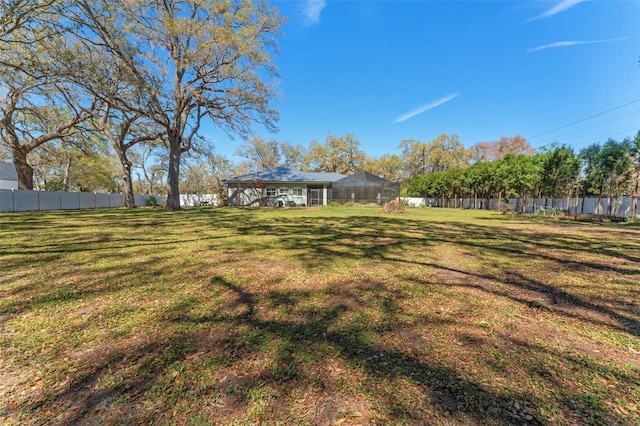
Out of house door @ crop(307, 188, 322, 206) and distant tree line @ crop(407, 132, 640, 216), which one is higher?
distant tree line @ crop(407, 132, 640, 216)

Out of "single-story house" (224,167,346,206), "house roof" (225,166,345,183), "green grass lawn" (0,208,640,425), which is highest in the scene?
"house roof" (225,166,345,183)

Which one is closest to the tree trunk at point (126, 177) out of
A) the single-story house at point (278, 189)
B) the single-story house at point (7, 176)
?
the single-story house at point (278, 189)

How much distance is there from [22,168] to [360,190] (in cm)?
2460

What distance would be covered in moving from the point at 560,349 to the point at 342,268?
242cm

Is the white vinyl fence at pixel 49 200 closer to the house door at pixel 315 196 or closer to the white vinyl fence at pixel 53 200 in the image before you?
the white vinyl fence at pixel 53 200

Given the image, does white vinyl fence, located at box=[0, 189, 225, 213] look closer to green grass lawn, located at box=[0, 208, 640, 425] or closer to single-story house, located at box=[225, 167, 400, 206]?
single-story house, located at box=[225, 167, 400, 206]

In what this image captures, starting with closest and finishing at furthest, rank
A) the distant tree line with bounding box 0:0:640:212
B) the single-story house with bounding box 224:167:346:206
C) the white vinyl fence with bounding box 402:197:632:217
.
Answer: the distant tree line with bounding box 0:0:640:212 → the white vinyl fence with bounding box 402:197:632:217 → the single-story house with bounding box 224:167:346:206

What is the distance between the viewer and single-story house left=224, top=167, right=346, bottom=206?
952 inches

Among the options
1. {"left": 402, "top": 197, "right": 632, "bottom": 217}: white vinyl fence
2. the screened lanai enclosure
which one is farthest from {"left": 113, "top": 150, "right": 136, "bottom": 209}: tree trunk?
{"left": 402, "top": 197, "right": 632, "bottom": 217}: white vinyl fence

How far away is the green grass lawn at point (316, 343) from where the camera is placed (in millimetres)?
1385

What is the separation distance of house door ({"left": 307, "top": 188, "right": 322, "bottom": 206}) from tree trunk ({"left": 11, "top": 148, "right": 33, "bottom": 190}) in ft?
64.5

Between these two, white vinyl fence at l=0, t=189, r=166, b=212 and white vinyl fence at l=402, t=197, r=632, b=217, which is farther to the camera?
white vinyl fence at l=402, t=197, r=632, b=217

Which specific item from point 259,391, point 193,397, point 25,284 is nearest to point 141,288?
point 25,284

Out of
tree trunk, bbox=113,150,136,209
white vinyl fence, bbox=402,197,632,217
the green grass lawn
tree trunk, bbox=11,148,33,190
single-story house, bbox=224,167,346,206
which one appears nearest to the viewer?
the green grass lawn
